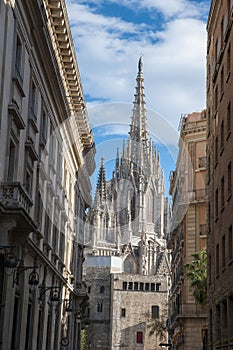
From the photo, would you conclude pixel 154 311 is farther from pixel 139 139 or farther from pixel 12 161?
pixel 12 161

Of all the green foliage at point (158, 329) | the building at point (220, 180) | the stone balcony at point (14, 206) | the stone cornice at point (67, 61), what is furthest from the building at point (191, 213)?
the green foliage at point (158, 329)

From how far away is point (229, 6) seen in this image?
102ft

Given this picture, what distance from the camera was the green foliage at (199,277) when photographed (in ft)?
143

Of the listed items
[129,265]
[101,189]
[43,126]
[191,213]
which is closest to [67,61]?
[43,126]

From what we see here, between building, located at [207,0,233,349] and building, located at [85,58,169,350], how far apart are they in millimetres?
66290

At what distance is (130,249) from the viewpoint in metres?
151

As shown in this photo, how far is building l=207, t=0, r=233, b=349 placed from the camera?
28953 mm

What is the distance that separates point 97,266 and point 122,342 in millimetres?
14000

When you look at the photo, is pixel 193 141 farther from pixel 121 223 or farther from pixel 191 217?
pixel 121 223

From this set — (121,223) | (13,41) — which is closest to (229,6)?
(13,41)

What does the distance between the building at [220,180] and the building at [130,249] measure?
6629 centimetres

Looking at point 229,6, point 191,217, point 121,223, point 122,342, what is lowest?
point 122,342

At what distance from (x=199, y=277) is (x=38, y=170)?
19045 millimetres

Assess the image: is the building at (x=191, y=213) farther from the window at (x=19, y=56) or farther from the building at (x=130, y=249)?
the building at (x=130, y=249)
